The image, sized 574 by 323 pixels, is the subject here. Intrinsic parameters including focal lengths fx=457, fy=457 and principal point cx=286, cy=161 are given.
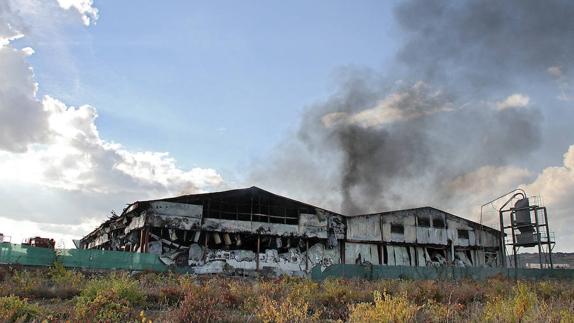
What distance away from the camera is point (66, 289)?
1177 cm

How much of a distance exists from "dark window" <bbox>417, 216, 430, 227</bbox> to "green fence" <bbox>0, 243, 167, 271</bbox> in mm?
21013

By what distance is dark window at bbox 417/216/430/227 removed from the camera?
1447 inches

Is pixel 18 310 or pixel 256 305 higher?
pixel 18 310

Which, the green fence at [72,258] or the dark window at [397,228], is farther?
the dark window at [397,228]

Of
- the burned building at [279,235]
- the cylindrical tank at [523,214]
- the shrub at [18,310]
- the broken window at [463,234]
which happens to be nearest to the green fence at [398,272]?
the burned building at [279,235]

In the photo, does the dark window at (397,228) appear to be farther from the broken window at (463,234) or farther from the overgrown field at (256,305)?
the overgrown field at (256,305)

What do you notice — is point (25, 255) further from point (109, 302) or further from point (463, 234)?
point (463, 234)

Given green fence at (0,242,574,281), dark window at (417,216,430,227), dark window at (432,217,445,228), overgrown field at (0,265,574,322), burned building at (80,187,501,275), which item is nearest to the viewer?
overgrown field at (0,265,574,322)

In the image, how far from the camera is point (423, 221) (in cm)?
3691

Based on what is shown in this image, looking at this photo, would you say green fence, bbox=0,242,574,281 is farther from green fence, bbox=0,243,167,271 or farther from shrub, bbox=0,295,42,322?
shrub, bbox=0,295,42,322

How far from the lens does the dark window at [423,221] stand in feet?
121

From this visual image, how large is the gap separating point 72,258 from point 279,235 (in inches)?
521

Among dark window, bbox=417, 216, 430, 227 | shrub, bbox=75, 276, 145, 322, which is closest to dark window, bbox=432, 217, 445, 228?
dark window, bbox=417, 216, 430, 227

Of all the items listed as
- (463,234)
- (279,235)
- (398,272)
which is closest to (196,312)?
(398,272)
